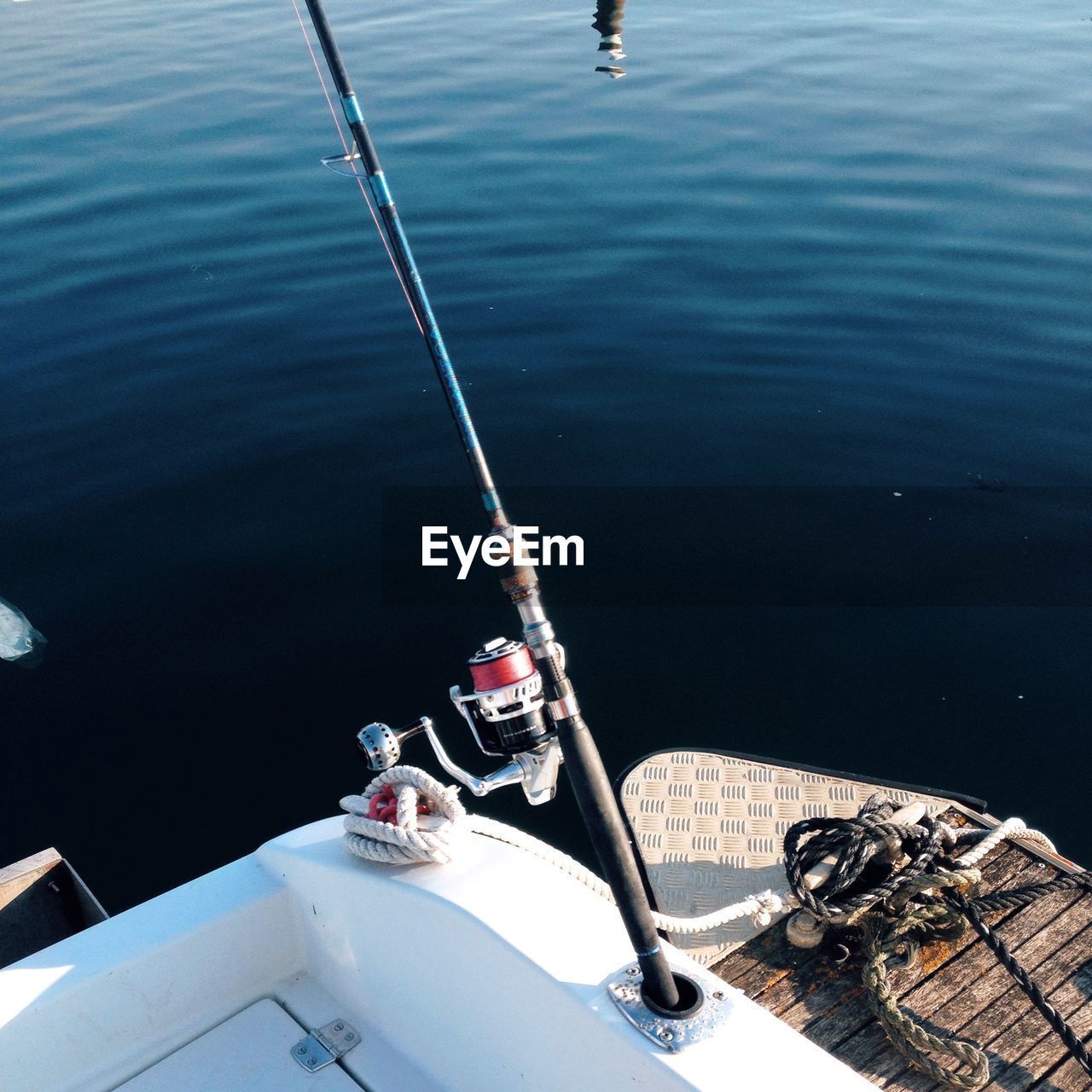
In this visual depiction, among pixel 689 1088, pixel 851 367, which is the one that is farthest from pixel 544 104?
pixel 689 1088

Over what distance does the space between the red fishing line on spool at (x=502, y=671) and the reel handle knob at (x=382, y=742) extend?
0.29m

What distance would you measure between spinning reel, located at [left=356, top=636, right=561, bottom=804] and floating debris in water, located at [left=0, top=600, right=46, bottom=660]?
3446 mm

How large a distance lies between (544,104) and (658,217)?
124 inches

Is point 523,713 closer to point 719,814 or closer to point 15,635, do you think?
point 719,814

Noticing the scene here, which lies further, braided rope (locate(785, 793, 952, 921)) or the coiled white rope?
braided rope (locate(785, 793, 952, 921))

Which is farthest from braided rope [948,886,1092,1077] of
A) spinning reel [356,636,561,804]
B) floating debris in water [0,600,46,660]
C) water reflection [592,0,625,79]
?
water reflection [592,0,625,79]

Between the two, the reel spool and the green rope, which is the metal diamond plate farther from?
the reel spool

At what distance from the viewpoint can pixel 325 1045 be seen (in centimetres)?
248

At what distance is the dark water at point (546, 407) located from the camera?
4.43 m

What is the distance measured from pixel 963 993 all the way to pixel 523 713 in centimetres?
183

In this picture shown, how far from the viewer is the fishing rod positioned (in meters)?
1.88

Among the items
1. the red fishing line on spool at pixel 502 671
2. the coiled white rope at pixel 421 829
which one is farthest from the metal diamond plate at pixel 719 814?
the red fishing line on spool at pixel 502 671
